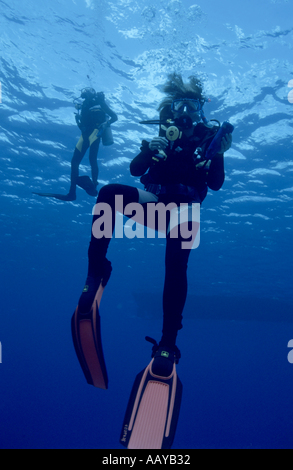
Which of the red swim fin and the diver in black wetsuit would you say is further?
the diver in black wetsuit

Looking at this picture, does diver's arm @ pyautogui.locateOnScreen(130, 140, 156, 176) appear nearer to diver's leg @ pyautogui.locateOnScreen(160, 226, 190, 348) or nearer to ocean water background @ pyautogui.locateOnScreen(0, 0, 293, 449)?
diver's leg @ pyautogui.locateOnScreen(160, 226, 190, 348)

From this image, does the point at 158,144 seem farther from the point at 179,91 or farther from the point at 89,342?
the point at 89,342

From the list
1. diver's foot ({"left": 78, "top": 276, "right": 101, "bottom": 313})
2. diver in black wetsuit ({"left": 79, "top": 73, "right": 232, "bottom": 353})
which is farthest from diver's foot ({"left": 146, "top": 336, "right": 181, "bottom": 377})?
diver's foot ({"left": 78, "top": 276, "right": 101, "bottom": 313})

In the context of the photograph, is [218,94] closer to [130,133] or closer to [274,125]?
[274,125]

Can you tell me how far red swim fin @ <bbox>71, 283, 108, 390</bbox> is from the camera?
2443 mm

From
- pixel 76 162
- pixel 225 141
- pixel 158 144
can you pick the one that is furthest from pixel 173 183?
pixel 76 162

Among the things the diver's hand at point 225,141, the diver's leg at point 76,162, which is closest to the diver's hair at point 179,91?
the diver's hand at point 225,141

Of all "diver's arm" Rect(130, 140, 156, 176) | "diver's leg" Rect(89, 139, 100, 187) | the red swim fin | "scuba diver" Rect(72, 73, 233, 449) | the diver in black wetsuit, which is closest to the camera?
"scuba diver" Rect(72, 73, 233, 449)

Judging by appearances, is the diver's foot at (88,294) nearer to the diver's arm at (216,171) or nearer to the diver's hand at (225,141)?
the diver's arm at (216,171)

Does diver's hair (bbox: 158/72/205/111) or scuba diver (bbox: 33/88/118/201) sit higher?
scuba diver (bbox: 33/88/118/201)

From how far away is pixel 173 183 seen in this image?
10.2 ft

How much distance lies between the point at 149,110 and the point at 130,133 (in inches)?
57.3

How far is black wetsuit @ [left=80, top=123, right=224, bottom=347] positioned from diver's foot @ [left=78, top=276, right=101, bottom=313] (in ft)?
0.22
